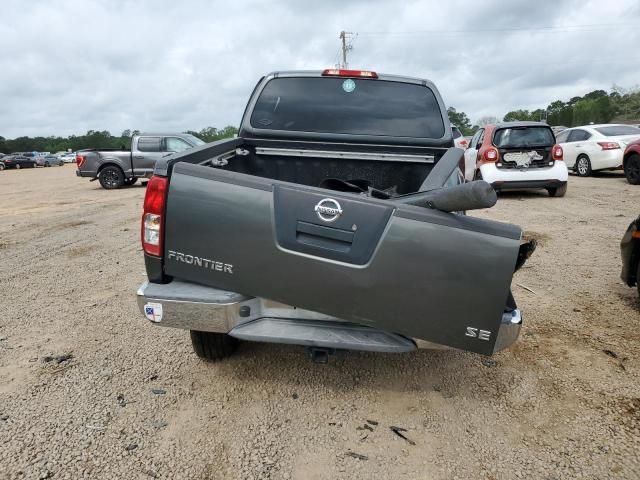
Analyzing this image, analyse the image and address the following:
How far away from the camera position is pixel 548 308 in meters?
3.97

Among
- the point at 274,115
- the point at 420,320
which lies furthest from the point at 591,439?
the point at 274,115

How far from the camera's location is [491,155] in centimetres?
935

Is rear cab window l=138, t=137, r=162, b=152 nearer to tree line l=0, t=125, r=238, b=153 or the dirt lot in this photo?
the dirt lot

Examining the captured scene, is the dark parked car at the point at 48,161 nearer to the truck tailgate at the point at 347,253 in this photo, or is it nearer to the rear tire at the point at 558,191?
the rear tire at the point at 558,191

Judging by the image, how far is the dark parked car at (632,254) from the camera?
3.67 meters

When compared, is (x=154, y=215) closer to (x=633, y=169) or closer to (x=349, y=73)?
(x=349, y=73)

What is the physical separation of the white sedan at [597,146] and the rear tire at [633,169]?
174 cm

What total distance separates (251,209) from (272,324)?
622 mm

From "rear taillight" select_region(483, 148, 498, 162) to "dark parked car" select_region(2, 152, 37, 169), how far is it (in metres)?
48.0

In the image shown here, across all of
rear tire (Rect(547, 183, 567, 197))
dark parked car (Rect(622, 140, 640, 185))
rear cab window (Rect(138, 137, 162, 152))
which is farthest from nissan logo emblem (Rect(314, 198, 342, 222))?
rear cab window (Rect(138, 137, 162, 152))

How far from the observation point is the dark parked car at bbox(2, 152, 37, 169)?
145 feet

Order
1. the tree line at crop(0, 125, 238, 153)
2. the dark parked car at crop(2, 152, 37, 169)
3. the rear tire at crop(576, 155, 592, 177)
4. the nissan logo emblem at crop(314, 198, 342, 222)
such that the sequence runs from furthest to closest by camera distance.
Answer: the tree line at crop(0, 125, 238, 153) < the dark parked car at crop(2, 152, 37, 169) < the rear tire at crop(576, 155, 592, 177) < the nissan logo emblem at crop(314, 198, 342, 222)

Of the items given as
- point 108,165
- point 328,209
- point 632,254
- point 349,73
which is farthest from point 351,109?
point 108,165

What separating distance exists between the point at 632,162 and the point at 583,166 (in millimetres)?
2847
